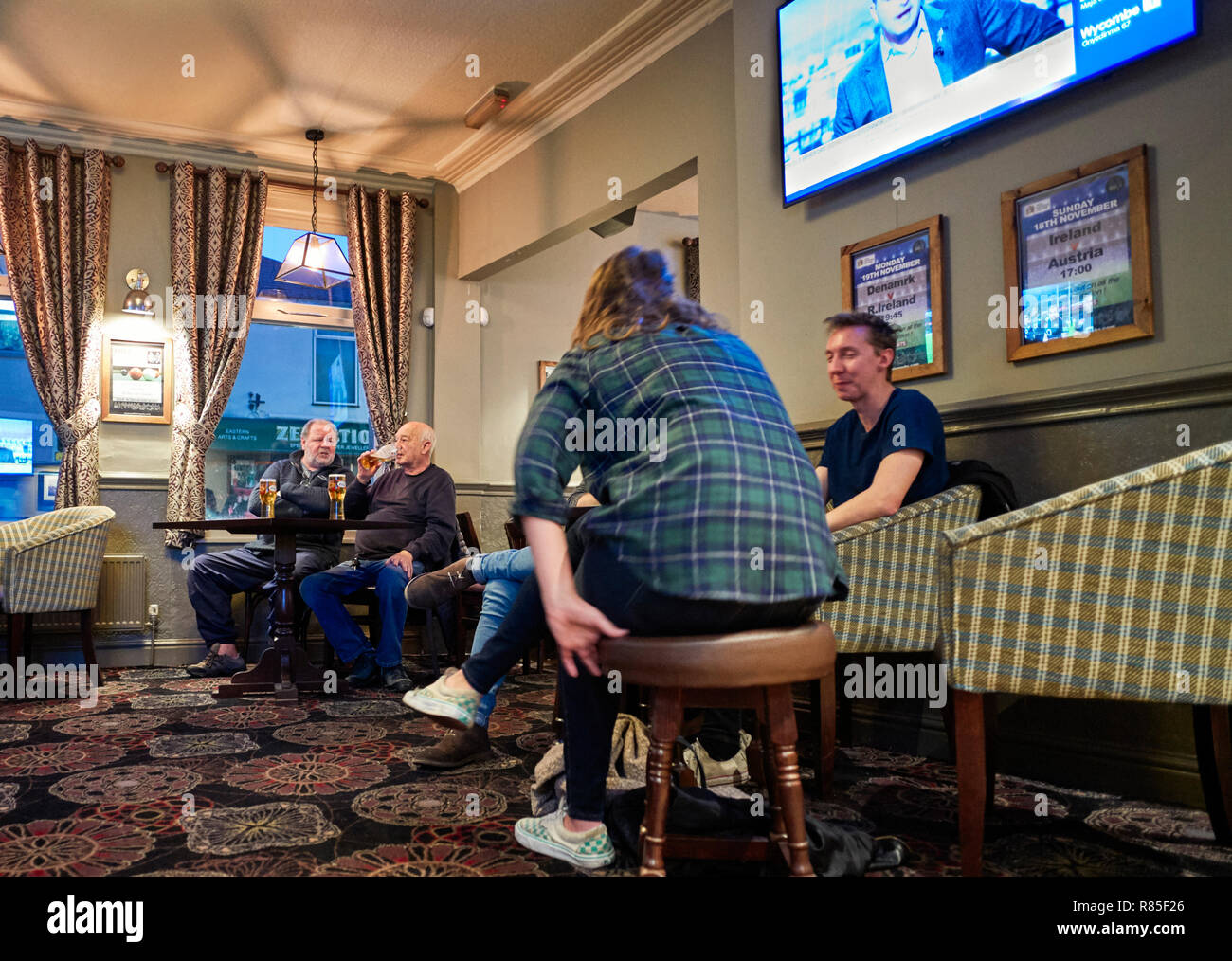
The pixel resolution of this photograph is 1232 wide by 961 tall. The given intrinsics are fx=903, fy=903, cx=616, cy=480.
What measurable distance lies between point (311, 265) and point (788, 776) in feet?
15.0

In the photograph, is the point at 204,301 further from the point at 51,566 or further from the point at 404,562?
the point at 404,562

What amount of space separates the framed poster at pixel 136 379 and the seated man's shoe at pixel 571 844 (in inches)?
187

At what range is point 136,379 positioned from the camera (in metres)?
5.54

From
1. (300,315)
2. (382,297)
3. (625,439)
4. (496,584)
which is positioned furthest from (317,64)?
(625,439)

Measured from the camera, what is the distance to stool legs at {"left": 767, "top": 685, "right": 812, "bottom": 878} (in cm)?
153

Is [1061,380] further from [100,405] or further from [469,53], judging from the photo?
[100,405]

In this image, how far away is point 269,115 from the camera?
5.46 m

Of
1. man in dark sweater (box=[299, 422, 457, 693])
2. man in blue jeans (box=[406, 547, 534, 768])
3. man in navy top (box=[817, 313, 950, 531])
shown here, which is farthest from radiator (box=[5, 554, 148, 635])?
man in navy top (box=[817, 313, 950, 531])

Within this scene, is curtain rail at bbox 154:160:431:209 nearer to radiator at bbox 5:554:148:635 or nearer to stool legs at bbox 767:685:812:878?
radiator at bbox 5:554:148:635

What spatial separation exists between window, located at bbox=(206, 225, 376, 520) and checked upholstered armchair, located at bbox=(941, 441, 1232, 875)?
5.18 m

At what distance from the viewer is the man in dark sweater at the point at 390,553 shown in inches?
173

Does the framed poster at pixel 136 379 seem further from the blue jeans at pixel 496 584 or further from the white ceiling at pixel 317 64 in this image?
the blue jeans at pixel 496 584

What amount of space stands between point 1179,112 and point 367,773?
9.30 ft
